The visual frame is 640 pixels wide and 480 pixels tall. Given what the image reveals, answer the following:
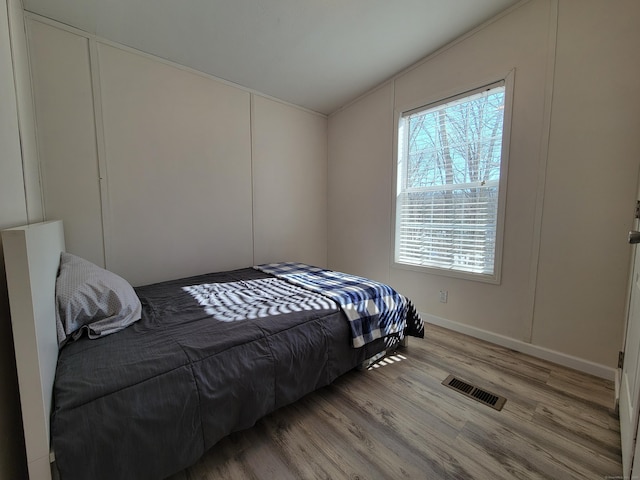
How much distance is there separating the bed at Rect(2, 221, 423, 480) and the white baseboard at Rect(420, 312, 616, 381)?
100 centimetres

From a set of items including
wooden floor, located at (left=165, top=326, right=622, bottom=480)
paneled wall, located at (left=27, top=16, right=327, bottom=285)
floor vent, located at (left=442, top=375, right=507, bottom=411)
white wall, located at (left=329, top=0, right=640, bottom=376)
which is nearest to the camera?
wooden floor, located at (left=165, top=326, right=622, bottom=480)

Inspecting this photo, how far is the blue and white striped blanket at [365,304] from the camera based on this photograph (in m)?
1.79

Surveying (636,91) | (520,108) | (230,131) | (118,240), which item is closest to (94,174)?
(118,240)

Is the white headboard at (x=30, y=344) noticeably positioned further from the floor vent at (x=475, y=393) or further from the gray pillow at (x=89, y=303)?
the floor vent at (x=475, y=393)

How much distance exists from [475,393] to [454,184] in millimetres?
1779

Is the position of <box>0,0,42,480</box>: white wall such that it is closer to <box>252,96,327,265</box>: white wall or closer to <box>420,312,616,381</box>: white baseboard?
<box>252,96,327,265</box>: white wall

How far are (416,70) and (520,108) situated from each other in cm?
112

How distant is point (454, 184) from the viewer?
8.32ft

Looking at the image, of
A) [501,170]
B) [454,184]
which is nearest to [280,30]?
[454,184]

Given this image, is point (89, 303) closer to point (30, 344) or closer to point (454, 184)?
point (30, 344)

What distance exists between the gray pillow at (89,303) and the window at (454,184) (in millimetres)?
2547

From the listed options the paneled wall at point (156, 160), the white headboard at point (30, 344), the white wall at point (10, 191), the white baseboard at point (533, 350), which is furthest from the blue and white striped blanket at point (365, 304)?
the white wall at point (10, 191)

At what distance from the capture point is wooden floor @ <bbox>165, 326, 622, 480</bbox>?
3.92ft

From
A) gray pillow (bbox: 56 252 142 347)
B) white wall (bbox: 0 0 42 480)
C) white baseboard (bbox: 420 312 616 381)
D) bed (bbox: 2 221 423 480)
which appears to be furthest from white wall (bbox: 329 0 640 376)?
white wall (bbox: 0 0 42 480)
